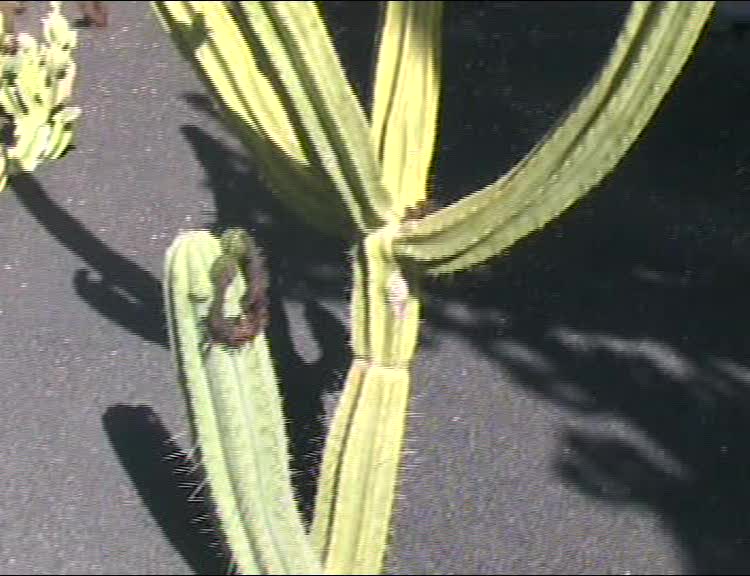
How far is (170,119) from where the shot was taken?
3600mm

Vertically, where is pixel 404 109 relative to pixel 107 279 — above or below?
above

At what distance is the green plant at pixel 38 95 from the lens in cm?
294

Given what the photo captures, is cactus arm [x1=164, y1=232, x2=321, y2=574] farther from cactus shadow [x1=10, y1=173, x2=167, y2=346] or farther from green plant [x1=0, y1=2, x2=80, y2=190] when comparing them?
green plant [x1=0, y1=2, x2=80, y2=190]

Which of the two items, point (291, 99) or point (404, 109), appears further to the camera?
point (404, 109)

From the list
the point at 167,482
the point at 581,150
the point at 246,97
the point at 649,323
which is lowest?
the point at 649,323

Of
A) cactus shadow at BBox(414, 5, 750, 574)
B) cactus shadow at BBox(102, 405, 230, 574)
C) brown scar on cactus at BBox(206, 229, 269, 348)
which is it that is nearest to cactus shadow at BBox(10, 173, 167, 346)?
cactus shadow at BBox(102, 405, 230, 574)

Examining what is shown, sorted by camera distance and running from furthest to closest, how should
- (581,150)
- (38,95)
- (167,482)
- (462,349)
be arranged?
1. (38,95)
2. (462,349)
3. (167,482)
4. (581,150)

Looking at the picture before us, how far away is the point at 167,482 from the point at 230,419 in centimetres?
56

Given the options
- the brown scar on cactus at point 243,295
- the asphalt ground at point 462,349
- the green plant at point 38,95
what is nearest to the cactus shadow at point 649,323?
the asphalt ground at point 462,349

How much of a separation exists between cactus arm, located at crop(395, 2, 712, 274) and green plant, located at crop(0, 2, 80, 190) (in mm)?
1558

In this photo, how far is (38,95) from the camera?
9.84 feet

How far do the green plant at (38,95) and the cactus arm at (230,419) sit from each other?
4.60 ft

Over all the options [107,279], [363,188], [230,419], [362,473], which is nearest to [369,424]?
[362,473]

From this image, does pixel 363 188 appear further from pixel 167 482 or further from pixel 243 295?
pixel 167 482
